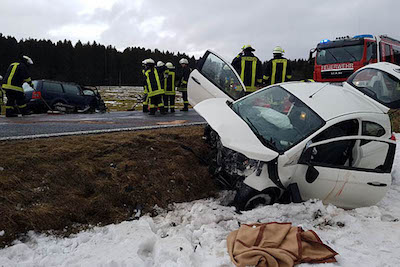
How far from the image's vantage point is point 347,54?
11.7m

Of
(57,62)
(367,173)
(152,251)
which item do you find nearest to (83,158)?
(152,251)

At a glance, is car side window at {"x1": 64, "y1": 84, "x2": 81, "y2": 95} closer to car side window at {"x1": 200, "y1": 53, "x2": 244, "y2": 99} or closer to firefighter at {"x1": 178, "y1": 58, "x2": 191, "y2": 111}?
firefighter at {"x1": 178, "y1": 58, "x2": 191, "y2": 111}

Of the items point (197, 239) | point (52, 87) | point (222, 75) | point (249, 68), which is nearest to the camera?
point (197, 239)

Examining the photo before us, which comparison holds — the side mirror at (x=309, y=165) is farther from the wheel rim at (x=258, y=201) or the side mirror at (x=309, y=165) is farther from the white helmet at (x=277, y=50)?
the white helmet at (x=277, y=50)

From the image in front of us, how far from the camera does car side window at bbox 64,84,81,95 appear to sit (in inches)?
462

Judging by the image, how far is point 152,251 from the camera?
8.84 feet

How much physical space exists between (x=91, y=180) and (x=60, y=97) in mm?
9040

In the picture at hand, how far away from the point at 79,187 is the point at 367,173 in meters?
3.67

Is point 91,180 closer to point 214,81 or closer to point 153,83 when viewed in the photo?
point 214,81

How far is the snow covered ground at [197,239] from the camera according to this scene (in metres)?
2.43

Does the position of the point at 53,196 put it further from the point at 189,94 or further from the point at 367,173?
the point at 367,173

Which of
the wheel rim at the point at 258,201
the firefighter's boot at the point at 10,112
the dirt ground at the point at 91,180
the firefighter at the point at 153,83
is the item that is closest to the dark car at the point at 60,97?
the firefighter's boot at the point at 10,112

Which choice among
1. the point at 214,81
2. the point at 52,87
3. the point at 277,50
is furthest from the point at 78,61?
the point at 214,81

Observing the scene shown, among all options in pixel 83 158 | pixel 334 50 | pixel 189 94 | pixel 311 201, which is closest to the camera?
pixel 311 201
